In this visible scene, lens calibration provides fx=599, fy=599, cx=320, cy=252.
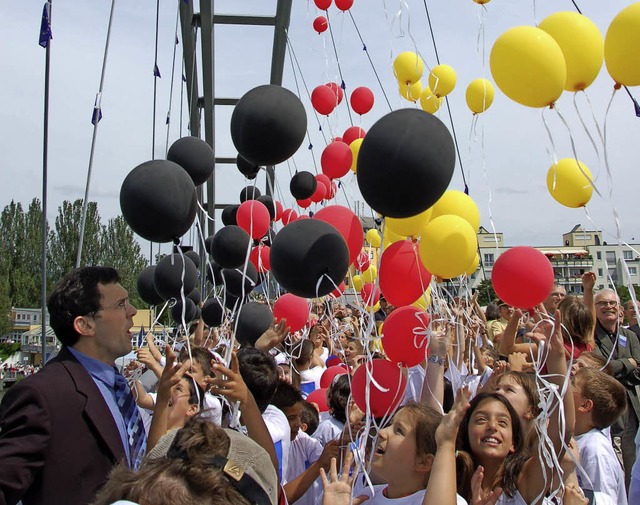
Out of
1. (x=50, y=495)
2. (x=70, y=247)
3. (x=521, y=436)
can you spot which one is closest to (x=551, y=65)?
(x=521, y=436)

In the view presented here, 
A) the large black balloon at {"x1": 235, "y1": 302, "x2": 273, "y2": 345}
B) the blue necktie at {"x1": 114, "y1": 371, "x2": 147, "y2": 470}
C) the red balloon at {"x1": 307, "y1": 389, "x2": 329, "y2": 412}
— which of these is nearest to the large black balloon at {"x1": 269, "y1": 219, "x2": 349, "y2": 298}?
the blue necktie at {"x1": 114, "y1": 371, "x2": 147, "y2": 470}

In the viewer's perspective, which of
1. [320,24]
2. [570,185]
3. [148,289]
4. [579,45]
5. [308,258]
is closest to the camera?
[308,258]

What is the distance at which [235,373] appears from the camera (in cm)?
220

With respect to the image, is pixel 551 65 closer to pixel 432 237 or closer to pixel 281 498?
pixel 432 237

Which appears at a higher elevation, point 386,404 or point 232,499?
point 232,499

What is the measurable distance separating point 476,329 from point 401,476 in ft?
7.21

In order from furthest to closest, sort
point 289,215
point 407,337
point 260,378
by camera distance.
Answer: point 289,215 → point 260,378 → point 407,337

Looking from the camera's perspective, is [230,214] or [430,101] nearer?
[430,101]

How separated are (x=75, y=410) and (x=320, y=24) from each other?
5460mm

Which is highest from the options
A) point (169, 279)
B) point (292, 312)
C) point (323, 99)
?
point (323, 99)

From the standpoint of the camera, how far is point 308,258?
2330 millimetres

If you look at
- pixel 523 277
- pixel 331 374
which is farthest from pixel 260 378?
pixel 331 374

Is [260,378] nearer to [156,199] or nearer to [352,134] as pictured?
[156,199]

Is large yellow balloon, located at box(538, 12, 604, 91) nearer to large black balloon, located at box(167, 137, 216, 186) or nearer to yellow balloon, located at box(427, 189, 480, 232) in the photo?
yellow balloon, located at box(427, 189, 480, 232)
